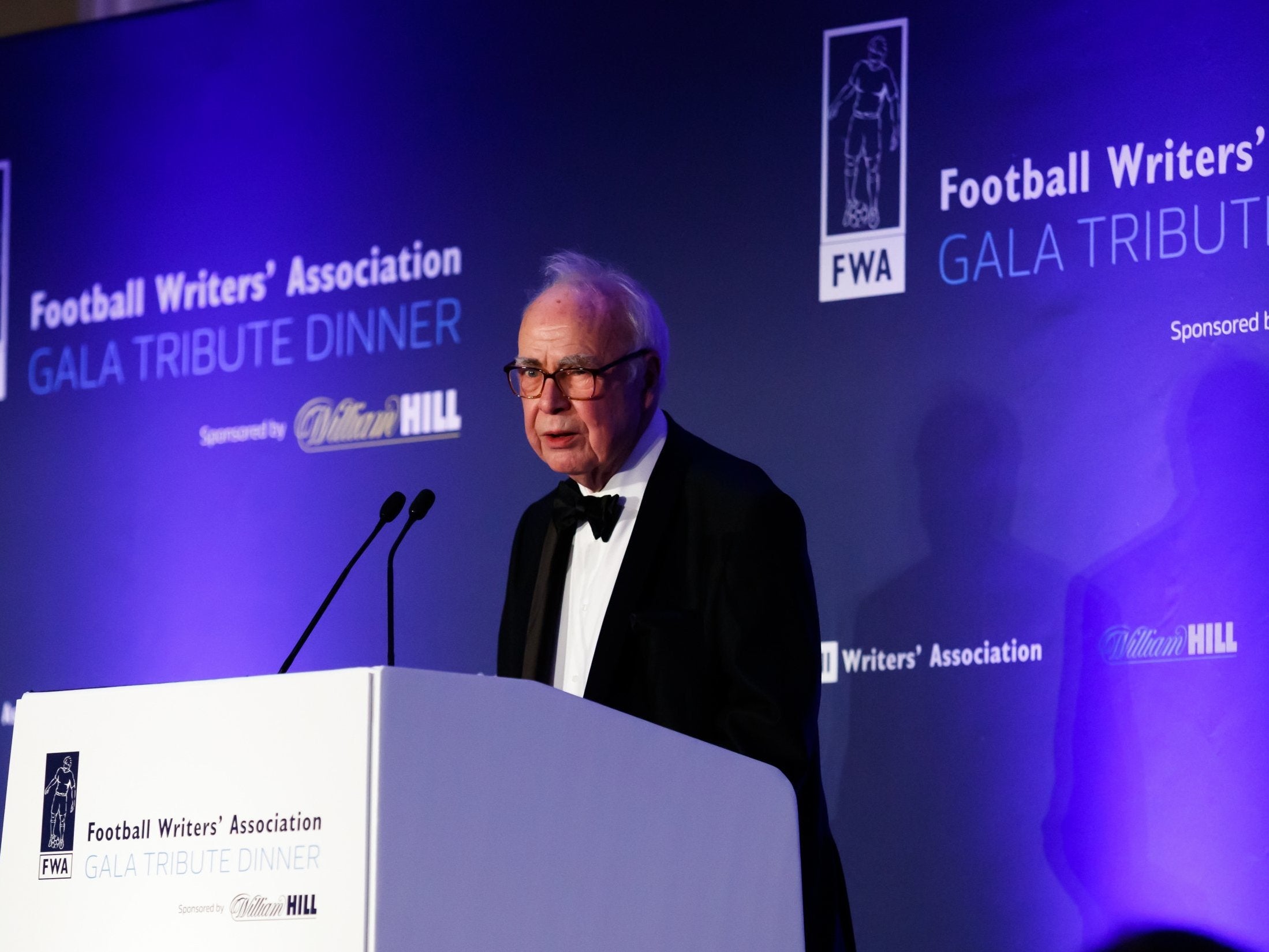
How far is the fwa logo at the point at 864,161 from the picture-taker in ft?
15.2

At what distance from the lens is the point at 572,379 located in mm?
3518

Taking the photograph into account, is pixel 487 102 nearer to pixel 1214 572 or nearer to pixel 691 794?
pixel 1214 572

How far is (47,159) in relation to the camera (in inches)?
233

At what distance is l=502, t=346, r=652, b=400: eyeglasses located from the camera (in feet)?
11.5

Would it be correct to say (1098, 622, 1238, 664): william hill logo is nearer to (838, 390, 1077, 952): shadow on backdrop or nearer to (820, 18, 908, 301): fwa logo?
(838, 390, 1077, 952): shadow on backdrop

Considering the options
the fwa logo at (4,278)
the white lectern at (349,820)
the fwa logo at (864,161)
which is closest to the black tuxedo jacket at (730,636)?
the white lectern at (349,820)

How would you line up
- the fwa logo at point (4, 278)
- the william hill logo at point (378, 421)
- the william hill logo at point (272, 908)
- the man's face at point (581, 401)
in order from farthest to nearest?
the fwa logo at point (4, 278), the william hill logo at point (378, 421), the man's face at point (581, 401), the william hill logo at point (272, 908)

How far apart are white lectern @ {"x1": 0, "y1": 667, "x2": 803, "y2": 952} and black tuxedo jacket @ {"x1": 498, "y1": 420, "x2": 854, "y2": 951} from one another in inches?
20.5

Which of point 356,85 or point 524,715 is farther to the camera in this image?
point 356,85

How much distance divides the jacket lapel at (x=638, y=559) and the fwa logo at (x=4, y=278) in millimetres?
3158

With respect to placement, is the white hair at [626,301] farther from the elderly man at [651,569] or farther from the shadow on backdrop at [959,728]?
the shadow on backdrop at [959,728]

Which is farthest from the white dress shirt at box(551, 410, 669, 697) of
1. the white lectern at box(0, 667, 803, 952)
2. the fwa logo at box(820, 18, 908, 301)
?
the fwa logo at box(820, 18, 908, 301)

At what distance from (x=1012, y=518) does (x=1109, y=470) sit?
0.26 metres

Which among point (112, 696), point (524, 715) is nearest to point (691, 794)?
point (524, 715)
